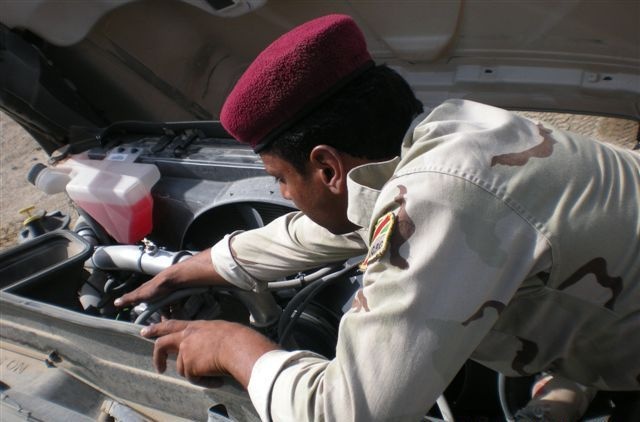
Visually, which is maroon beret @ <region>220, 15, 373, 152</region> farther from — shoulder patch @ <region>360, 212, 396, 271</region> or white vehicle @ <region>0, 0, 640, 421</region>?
white vehicle @ <region>0, 0, 640, 421</region>

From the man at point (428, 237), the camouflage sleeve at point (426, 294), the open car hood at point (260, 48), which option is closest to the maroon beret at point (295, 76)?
the man at point (428, 237)

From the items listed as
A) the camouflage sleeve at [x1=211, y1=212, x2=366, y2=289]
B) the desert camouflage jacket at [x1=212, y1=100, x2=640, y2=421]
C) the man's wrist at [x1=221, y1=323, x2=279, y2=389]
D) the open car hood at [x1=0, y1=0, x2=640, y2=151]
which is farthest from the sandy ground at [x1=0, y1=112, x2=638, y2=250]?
the man's wrist at [x1=221, y1=323, x2=279, y2=389]

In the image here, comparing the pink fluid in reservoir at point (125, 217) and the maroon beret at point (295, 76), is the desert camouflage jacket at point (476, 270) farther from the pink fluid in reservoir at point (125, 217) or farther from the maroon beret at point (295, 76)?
the pink fluid in reservoir at point (125, 217)

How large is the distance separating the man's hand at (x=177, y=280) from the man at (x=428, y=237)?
0.35 meters

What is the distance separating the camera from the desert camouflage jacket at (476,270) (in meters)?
0.85

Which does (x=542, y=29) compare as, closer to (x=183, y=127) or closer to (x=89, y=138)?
(x=183, y=127)

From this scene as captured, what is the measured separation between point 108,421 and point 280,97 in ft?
3.05

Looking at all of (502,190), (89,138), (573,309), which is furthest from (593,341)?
(89,138)

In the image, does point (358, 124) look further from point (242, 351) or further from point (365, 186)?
point (242, 351)

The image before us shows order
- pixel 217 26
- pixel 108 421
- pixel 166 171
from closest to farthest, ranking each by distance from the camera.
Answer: pixel 108 421 < pixel 166 171 < pixel 217 26

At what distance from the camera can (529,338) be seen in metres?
1.02

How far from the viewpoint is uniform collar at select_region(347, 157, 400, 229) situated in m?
1.00

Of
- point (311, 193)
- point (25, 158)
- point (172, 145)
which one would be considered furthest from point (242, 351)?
point (25, 158)

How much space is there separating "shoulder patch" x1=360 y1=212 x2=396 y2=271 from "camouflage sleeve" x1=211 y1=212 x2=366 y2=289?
439 mm
